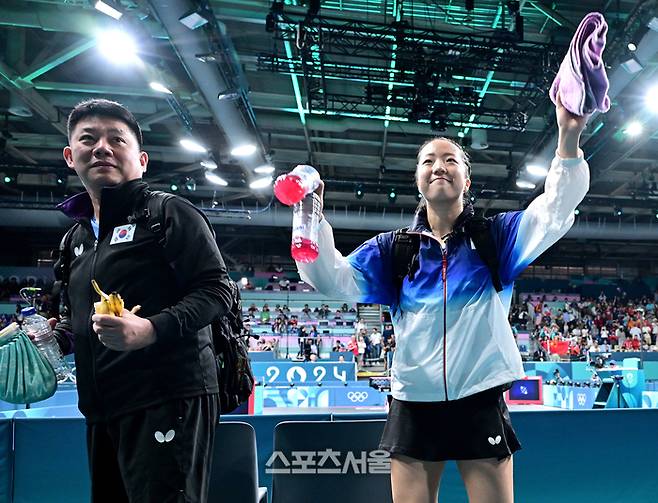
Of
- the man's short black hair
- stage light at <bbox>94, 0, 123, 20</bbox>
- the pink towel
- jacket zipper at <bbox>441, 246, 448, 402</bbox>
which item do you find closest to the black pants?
jacket zipper at <bbox>441, 246, 448, 402</bbox>

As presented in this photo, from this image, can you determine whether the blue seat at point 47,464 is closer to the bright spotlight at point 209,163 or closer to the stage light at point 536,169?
the bright spotlight at point 209,163

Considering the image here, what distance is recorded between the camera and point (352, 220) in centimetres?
2281

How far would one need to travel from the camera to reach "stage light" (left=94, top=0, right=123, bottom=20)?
7.72 metres

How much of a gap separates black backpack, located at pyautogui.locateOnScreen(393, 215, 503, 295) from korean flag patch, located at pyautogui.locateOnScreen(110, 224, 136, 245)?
922 mm

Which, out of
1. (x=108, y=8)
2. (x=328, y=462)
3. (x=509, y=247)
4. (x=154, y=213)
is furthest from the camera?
(x=108, y=8)

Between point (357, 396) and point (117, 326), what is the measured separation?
8.61 m

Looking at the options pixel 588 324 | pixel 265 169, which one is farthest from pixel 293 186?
pixel 588 324

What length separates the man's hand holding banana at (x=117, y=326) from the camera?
4.85 ft

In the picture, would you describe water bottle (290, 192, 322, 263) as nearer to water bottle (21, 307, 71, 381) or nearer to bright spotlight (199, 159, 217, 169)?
water bottle (21, 307, 71, 381)

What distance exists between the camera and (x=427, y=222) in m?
2.17

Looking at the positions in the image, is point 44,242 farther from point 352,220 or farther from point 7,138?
point 352,220

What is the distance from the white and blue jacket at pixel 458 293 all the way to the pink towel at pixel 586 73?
0.57 ft

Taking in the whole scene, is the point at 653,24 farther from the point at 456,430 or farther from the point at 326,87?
the point at 456,430


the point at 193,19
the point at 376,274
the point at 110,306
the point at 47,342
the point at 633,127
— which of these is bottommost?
the point at 47,342
